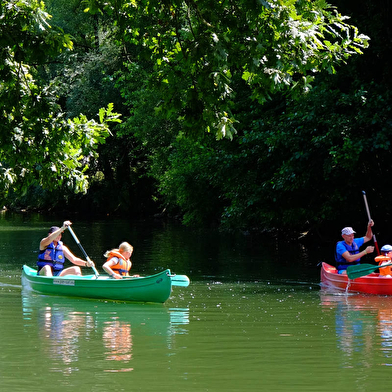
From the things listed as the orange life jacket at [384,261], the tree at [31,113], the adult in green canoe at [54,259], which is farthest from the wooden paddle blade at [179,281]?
the orange life jacket at [384,261]

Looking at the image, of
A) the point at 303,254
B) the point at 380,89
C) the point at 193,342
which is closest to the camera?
the point at 193,342

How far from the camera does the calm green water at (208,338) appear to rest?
263 inches

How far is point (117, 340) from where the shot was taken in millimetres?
8664

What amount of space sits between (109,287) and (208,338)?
3730 mm

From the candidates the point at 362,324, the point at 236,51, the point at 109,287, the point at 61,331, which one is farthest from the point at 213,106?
the point at 109,287

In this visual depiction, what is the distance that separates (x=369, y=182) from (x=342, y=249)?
5.11m

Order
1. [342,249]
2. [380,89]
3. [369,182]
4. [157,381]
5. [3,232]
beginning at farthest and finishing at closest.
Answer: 1. [3,232]
2. [369,182]
3. [380,89]
4. [342,249]
5. [157,381]

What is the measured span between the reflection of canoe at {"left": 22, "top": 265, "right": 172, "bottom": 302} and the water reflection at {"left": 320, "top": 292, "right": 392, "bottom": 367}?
2.69 m

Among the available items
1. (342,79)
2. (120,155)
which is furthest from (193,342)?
(120,155)

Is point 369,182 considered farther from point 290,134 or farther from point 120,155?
point 120,155

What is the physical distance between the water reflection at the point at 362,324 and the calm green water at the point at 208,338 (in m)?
0.02

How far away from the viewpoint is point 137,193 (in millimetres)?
Answer: 41375

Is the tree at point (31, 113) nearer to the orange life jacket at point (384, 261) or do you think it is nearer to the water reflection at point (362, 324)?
the water reflection at point (362, 324)

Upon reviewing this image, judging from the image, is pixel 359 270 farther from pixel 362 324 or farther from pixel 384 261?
pixel 362 324
